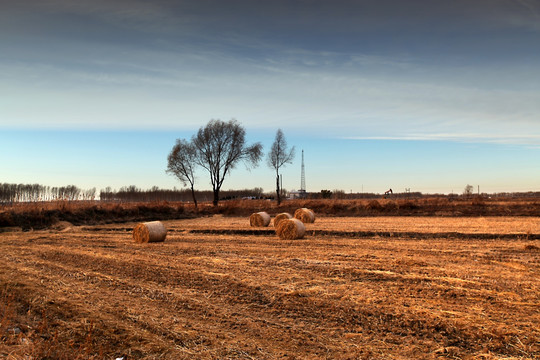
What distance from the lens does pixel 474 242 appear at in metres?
16.6

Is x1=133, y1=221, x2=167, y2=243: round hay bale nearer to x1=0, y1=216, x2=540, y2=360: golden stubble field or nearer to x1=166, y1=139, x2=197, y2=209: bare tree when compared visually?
x1=0, y1=216, x2=540, y2=360: golden stubble field

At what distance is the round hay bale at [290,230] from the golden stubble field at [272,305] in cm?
413

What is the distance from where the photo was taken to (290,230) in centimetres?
1823

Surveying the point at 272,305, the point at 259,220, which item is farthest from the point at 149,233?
the point at 272,305

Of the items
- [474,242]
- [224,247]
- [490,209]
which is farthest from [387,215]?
[224,247]

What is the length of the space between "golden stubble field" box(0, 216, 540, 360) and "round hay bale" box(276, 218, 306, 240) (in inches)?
162

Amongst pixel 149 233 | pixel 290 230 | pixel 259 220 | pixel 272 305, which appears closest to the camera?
pixel 272 305

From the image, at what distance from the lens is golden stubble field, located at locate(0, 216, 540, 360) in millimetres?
5863

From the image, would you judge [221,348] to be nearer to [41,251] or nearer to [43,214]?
[41,251]

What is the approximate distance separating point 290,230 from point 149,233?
18.5ft

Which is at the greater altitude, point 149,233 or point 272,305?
point 149,233

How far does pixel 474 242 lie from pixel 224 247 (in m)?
9.25

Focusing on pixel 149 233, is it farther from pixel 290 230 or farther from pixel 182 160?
pixel 182 160

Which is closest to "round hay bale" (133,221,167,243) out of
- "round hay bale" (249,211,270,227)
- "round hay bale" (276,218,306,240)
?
"round hay bale" (276,218,306,240)
